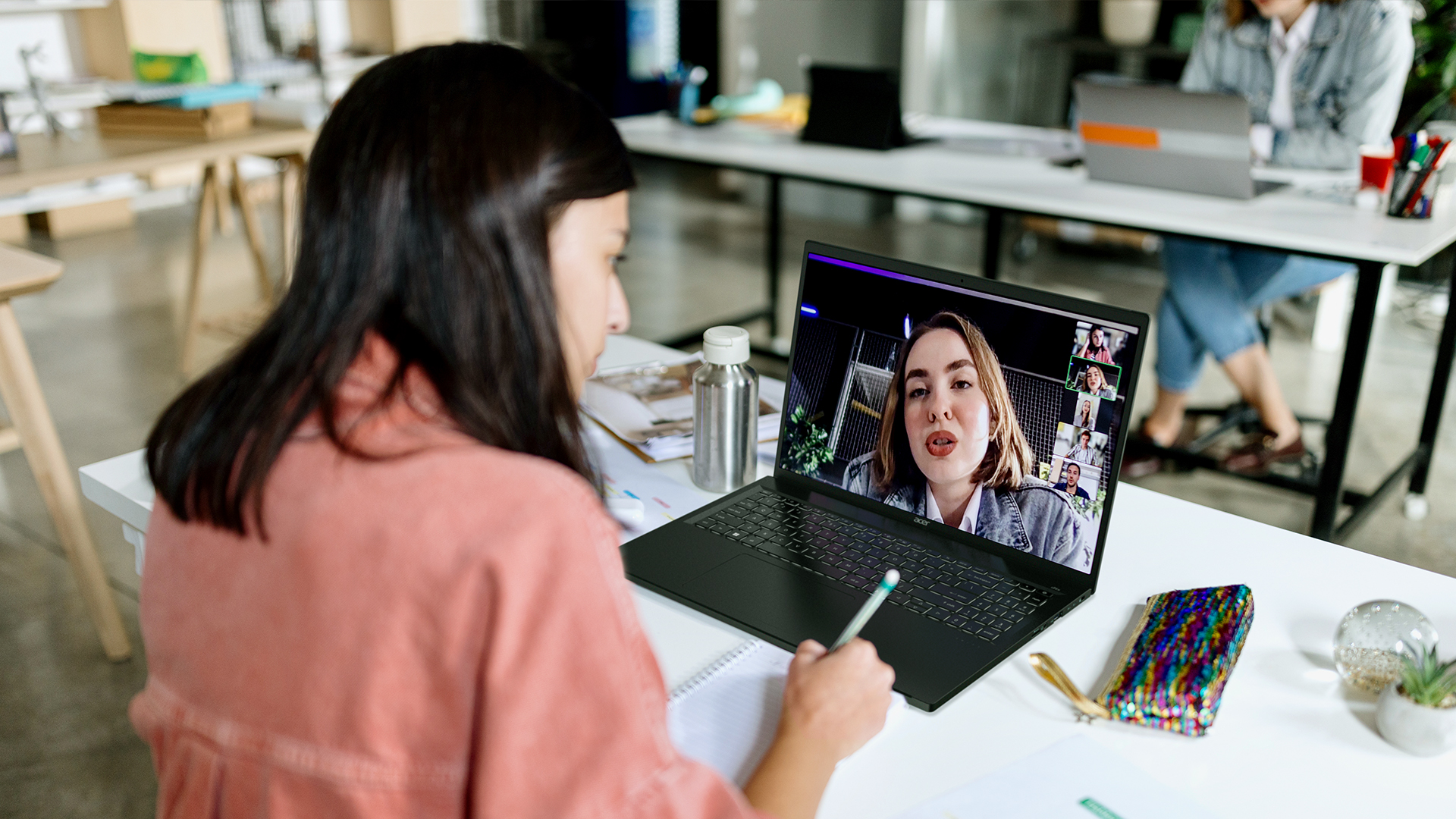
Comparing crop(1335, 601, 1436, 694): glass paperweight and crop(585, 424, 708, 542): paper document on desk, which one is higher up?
crop(1335, 601, 1436, 694): glass paperweight

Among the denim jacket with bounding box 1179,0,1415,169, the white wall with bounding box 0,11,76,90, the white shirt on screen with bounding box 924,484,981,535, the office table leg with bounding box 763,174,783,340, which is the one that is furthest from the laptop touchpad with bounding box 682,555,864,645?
the white wall with bounding box 0,11,76,90

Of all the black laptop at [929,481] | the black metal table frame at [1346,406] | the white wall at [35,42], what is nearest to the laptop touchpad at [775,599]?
the black laptop at [929,481]

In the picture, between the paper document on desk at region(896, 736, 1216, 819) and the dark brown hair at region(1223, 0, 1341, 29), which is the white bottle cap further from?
the dark brown hair at region(1223, 0, 1341, 29)

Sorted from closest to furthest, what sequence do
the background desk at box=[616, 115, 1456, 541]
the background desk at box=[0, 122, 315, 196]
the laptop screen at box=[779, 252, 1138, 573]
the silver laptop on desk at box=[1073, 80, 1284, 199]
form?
the laptop screen at box=[779, 252, 1138, 573]
the background desk at box=[616, 115, 1456, 541]
the silver laptop on desk at box=[1073, 80, 1284, 199]
the background desk at box=[0, 122, 315, 196]

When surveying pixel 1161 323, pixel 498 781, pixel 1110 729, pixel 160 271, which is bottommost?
pixel 160 271

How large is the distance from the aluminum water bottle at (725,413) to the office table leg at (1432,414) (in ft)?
6.52

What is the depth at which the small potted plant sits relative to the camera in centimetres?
82

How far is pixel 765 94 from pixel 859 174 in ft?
2.96

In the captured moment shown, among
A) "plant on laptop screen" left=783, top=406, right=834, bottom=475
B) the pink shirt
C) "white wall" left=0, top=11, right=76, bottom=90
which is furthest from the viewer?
"white wall" left=0, top=11, right=76, bottom=90

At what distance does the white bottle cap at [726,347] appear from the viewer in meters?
1.19

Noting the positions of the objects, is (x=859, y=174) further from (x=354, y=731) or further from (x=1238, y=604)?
(x=354, y=731)

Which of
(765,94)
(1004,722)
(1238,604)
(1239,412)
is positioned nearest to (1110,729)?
(1004,722)

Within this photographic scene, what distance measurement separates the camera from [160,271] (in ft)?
14.9

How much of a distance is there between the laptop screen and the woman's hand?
0.85ft
